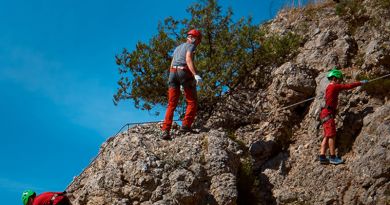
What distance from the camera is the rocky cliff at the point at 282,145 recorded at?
11.3 meters

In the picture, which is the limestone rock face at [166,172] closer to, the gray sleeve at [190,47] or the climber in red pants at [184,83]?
the climber in red pants at [184,83]

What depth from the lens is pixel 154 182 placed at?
1117cm

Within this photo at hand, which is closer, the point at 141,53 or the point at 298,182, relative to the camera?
the point at 298,182

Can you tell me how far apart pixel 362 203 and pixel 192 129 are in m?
4.13

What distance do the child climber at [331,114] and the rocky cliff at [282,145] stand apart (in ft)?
0.80

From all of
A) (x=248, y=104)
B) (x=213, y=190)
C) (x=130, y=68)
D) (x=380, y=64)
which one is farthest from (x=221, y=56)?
(x=213, y=190)

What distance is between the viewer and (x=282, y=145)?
44.8ft

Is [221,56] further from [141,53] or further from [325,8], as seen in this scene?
[325,8]

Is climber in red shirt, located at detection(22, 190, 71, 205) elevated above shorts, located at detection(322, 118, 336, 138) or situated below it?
below

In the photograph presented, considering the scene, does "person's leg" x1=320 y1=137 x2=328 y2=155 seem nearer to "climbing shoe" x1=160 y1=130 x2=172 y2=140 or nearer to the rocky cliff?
the rocky cliff

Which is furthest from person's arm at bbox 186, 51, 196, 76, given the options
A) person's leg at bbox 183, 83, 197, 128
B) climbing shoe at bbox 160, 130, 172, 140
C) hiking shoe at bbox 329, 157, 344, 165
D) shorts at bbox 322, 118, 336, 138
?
hiking shoe at bbox 329, 157, 344, 165

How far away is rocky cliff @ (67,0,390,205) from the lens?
11258 mm

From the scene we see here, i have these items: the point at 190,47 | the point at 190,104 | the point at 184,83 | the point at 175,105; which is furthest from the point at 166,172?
the point at 190,47

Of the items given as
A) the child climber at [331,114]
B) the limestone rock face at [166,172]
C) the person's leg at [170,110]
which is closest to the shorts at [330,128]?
the child climber at [331,114]
